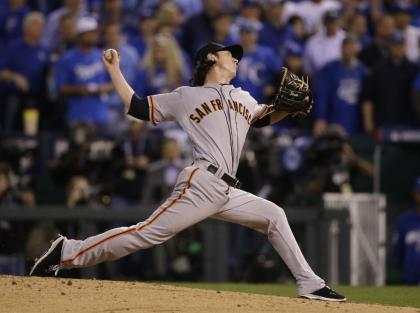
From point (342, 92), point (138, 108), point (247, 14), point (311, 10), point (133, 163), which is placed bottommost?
point (138, 108)

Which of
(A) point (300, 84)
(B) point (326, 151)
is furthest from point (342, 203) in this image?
(A) point (300, 84)

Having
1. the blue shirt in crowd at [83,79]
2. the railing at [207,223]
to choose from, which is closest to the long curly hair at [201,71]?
the railing at [207,223]

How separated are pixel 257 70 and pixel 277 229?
21.5 feet

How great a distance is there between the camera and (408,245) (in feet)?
38.2

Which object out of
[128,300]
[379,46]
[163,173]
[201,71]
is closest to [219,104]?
[201,71]

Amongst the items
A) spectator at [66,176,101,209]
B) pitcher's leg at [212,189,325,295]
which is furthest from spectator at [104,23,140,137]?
pitcher's leg at [212,189,325,295]

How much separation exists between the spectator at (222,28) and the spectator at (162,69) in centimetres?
60

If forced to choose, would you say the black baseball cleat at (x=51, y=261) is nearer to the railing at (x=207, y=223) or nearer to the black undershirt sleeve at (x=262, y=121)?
the black undershirt sleeve at (x=262, y=121)

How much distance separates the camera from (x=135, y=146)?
1225cm

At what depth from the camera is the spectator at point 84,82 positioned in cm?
1298

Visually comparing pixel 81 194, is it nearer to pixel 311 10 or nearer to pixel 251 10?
pixel 251 10

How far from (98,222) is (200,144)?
4.43m

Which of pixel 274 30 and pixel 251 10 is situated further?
pixel 274 30

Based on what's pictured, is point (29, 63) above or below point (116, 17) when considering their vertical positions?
below
